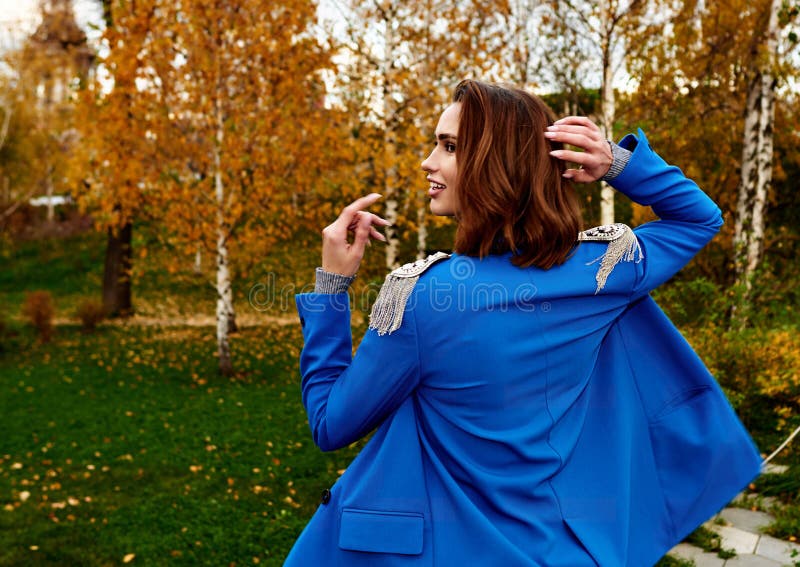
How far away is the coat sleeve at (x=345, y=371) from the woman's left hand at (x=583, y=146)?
1.58ft

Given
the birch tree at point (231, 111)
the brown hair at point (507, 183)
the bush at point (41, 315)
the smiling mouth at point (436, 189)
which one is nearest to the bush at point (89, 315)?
the bush at point (41, 315)

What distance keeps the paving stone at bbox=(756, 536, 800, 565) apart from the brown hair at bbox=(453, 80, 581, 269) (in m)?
4.00

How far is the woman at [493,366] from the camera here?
1404 mm

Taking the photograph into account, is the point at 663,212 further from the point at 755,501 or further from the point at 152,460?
the point at 152,460

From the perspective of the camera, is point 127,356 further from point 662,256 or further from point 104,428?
point 662,256

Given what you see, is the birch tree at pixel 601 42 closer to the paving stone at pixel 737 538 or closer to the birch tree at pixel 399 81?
the birch tree at pixel 399 81

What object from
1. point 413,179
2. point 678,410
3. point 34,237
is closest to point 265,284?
point 413,179

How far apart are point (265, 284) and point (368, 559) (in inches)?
789

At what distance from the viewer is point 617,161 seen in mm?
1606

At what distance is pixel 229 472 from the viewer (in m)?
7.51

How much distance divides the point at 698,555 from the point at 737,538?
45cm

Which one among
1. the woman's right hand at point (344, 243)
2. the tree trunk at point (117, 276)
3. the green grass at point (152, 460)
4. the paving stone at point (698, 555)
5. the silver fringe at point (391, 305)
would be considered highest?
the woman's right hand at point (344, 243)

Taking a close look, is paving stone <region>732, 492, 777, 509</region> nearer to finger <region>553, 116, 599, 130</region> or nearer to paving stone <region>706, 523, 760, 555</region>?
paving stone <region>706, 523, 760, 555</region>

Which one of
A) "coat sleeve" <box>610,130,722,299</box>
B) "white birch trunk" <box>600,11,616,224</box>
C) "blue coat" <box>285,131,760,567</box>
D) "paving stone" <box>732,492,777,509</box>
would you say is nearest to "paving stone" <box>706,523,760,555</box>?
"paving stone" <box>732,492,777,509</box>
